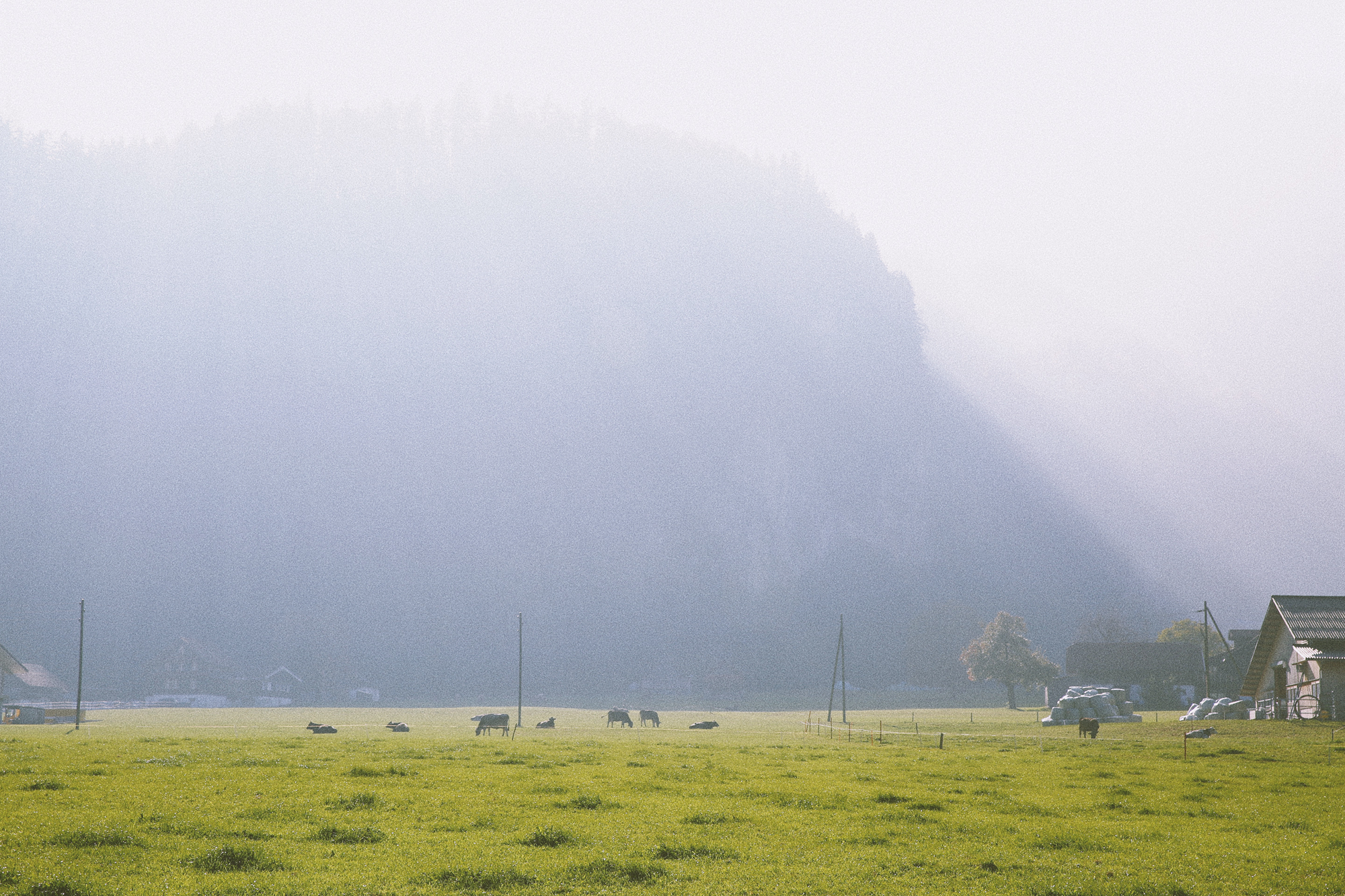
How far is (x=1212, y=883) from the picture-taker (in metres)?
16.5

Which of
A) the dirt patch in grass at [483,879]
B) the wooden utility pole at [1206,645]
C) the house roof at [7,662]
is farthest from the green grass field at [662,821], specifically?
the house roof at [7,662]

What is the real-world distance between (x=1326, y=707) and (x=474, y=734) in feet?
170

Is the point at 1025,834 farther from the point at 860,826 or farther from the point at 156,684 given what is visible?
the point at 156,684

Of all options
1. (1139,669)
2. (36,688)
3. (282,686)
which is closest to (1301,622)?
(1139,669)

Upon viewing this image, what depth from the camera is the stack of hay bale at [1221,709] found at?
66.6 meters

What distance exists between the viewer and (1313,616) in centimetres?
6053

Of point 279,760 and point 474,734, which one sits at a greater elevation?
point 279,760

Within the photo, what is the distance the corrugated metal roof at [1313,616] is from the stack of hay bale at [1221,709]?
28.6 feet

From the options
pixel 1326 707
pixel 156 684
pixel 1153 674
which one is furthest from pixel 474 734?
pixel 156 684

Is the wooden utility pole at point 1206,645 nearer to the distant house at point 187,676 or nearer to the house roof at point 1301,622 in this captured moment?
the house roof at point 1301,622

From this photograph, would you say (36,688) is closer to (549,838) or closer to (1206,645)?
(1206,645)

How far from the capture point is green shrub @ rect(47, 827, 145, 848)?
58.1 feet

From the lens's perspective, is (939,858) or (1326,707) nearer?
(939,858)

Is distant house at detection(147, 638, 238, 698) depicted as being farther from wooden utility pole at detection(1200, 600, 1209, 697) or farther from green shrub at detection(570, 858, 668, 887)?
green shrub at detection(570, 858, 668, 887)
